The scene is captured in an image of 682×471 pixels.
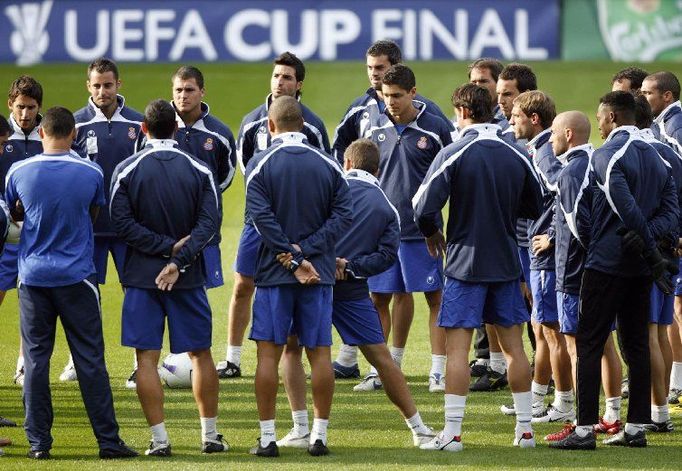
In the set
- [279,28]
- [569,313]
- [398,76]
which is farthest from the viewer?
[279,28]

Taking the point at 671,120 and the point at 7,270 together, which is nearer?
the point at 671,120

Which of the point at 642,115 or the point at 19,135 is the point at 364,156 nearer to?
the point at 642,115

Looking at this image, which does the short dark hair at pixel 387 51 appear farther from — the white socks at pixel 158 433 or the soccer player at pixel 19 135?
the white socks at pixel 158 433

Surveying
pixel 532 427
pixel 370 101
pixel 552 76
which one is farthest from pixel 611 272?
pixel 552 76

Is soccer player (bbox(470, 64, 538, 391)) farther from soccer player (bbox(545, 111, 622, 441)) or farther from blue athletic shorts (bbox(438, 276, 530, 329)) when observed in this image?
blue athletic shorts (bbox(438, 276, 530, 329))

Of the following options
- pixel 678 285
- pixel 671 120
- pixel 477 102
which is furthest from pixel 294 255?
pixel 671 120

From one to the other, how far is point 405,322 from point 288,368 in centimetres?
206

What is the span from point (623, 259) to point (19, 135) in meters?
4.38

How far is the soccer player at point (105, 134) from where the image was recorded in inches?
379

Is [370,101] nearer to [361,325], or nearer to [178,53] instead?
[361,325]

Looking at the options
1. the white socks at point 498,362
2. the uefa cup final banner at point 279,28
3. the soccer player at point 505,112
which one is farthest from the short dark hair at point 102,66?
the uefa cup final banner at point 279,28

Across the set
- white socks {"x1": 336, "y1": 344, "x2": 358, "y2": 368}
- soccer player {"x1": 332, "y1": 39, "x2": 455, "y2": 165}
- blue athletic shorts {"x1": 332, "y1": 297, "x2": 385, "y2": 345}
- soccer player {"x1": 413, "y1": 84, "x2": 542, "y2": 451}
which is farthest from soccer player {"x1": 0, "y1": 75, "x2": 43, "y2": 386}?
soccer player {"x1": 413, "y1": 84, "x2": 542, "y2": 451}

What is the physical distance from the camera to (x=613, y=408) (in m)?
8.19

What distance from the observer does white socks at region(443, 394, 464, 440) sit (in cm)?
766
